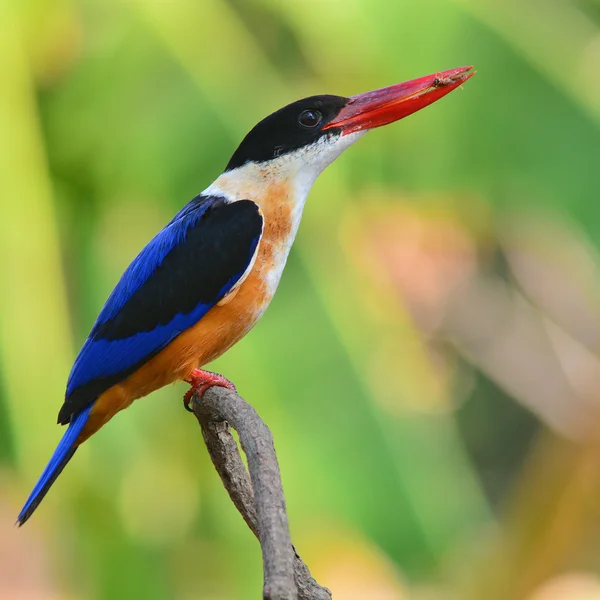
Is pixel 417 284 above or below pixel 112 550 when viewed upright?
above

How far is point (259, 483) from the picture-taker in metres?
1.82

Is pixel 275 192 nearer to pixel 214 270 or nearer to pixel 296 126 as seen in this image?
pixel 296 126

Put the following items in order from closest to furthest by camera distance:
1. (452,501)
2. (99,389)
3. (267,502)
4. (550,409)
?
(267,502)
(99,389)
(452,501)
(550,409)

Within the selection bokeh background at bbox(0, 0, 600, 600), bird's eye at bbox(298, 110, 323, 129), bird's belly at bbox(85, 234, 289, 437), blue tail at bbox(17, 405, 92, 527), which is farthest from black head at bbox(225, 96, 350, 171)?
bokeh background at bbox(0, 0, 600, 600)

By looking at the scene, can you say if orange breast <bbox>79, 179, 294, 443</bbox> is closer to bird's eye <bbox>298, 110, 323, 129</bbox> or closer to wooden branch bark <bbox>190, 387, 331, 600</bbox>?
wooden branch bark <bbox>190, 387, 331, 600</bbox>

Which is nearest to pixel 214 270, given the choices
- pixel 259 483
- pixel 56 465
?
pixel 56 465

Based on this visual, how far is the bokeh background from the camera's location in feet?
14.2

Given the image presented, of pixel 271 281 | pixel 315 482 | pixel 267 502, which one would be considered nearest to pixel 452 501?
pixel 315 482

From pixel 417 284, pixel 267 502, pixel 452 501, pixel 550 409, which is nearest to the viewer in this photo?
pixel 267 502

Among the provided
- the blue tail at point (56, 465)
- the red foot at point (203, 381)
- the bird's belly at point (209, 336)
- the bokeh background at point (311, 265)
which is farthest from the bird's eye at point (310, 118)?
the bokeh background at point (311, 265)

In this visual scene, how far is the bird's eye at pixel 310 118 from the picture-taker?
10.3 feet

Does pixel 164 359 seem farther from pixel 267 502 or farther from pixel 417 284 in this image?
pixel 417 284

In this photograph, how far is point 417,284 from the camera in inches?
230

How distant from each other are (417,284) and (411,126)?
3.43 feet
